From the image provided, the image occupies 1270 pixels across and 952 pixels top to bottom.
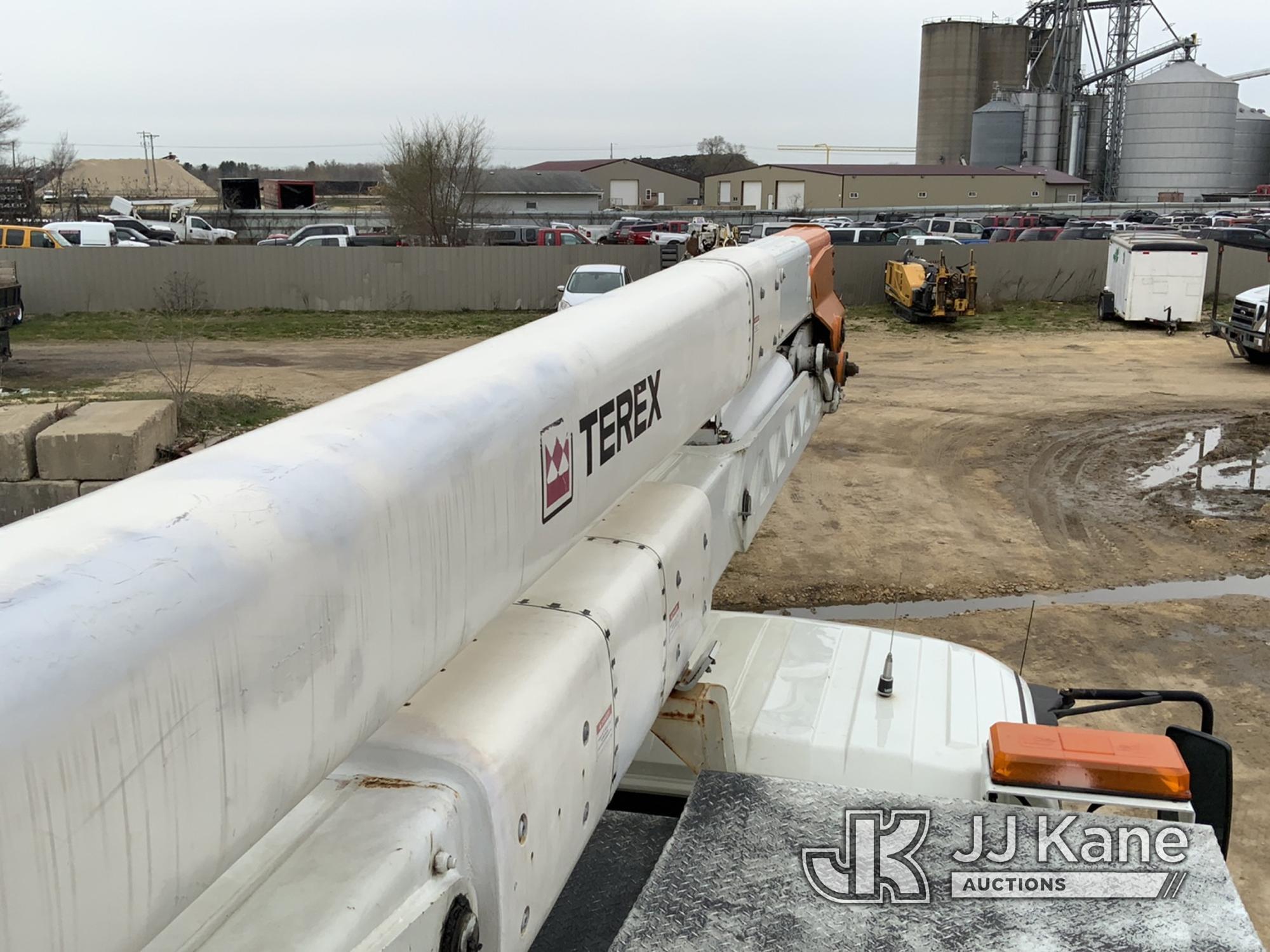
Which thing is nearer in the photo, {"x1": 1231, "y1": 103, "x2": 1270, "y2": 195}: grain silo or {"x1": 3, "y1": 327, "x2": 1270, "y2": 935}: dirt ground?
{"x1": 3, "y1": 327, "x2": 1270, "y2": 935}: dirt ground

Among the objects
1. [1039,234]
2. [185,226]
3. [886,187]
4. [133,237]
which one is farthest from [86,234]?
[886,187]

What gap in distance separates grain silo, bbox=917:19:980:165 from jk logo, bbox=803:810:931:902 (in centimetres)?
7823

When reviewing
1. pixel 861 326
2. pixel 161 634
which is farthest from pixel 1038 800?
pixel 861 326

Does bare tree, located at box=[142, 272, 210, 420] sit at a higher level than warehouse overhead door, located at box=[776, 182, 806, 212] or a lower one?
lower

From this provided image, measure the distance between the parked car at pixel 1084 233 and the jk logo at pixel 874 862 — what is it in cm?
3652

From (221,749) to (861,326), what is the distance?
2474cm

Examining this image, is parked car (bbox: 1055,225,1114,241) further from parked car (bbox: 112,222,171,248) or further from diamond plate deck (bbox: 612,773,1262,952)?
diamond plate deck (bbox: 612,773,1262,952)

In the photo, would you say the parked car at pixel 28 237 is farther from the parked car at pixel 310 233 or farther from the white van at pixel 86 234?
the parked car at pixel 310 233

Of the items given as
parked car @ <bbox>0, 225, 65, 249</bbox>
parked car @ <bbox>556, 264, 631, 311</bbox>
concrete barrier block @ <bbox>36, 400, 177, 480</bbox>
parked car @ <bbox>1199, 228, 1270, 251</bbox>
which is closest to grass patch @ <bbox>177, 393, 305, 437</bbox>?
concrete barrier block @ <bbox>36, 400, 177, 480</bbox>

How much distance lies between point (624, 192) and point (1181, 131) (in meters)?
35.3

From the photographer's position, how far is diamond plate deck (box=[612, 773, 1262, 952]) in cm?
242

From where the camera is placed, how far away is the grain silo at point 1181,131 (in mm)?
65375

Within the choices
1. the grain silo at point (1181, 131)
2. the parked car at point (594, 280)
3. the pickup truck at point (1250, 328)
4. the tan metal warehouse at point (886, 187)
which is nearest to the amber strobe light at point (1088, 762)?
the parked car at point (594, 280)

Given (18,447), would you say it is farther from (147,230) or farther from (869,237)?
(147,230)
